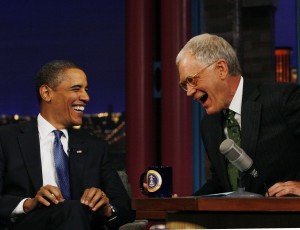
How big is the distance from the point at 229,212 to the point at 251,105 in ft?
2.30

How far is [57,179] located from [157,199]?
3.34ft

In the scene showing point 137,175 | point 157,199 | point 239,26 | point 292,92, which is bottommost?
point 137,175

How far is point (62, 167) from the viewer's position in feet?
9.96

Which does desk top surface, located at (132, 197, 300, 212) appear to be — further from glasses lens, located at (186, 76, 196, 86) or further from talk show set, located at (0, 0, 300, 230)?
glasses lens, located at (186, 76, 196, 86)

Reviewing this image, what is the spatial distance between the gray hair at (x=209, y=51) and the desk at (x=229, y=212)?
75 cm

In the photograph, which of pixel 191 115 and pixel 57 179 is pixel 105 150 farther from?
pixel 191 115

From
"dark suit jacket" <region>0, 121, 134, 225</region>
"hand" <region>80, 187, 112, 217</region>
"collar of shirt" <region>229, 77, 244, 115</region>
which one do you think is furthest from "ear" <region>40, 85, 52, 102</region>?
"collar of shirt" <region>229, 77, 244, 115</region>

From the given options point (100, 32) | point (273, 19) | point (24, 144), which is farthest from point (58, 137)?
point (100, 32)

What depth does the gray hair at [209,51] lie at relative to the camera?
268 cm

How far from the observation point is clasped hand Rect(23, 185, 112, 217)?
268cm

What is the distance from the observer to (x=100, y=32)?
5.46 meters

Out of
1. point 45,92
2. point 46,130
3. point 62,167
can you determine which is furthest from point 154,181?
point 45,92

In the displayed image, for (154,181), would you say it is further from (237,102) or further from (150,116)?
(150,116)

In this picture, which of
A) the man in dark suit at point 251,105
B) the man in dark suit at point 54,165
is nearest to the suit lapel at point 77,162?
the man in dark suit at point 54,165
